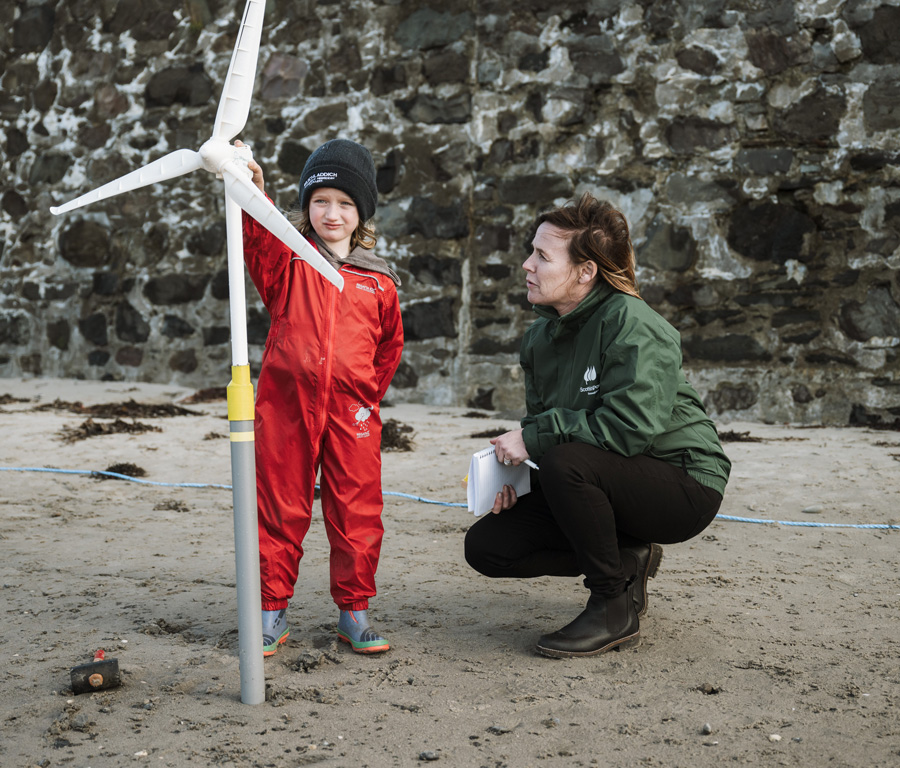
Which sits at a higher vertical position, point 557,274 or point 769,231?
A: point 769,231

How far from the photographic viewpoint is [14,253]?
774 centimetres

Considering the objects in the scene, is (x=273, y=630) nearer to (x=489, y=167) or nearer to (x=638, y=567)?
(x=638, y=567)

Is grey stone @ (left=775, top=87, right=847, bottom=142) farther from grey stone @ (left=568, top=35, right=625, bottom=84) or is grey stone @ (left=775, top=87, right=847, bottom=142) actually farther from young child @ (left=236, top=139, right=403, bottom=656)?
young child @ (left=236, top=139, right=403, bottom=656)

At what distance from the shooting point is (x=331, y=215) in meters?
2.60

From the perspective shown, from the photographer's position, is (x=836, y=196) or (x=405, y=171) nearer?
(x=836, y=196)

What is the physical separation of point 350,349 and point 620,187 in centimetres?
418

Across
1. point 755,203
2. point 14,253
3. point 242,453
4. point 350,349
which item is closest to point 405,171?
point 755,203

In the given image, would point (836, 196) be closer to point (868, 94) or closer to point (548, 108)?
point (868, 94)

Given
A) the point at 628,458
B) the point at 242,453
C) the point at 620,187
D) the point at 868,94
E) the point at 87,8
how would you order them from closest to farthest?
1. the point at 242,453
2. the point at 628,458
3. the point at 868,94
4. the point at 620,187
5. the point at 87,8

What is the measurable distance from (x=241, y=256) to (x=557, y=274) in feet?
3.04

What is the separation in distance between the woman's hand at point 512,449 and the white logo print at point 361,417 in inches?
14.3

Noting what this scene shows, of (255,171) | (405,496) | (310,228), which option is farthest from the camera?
(405,496)

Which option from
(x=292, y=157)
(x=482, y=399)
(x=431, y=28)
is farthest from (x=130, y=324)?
(x=431, y=28)

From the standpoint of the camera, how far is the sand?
5.94ft
